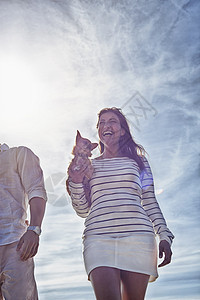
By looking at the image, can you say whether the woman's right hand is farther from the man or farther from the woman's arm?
the woman's arm

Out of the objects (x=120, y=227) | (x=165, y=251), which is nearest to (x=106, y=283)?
(x=120, y=227)

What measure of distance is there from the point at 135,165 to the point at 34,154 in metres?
1.39

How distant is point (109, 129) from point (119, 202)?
45.7 inches

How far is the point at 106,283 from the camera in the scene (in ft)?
12.3

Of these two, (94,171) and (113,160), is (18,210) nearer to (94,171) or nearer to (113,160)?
(94,171)

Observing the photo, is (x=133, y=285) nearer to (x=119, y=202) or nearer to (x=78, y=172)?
(x=119, y=202)

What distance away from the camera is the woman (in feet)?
12.9

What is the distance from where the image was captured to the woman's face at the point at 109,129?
5.00 meters

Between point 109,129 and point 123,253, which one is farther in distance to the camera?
point 109,129

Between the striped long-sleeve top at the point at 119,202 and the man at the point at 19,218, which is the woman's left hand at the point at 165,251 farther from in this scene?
the man at the point at 19,218

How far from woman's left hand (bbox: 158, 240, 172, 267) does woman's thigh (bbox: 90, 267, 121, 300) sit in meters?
0.61

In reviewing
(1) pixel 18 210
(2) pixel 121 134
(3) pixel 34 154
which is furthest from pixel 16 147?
(2) pixel 121 134

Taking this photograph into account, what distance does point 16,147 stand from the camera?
396 cm

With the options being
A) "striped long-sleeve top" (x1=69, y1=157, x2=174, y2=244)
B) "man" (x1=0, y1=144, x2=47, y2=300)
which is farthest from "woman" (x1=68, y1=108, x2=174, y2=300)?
"man" (x1=0, y1=144, x2=47, y2=300)
